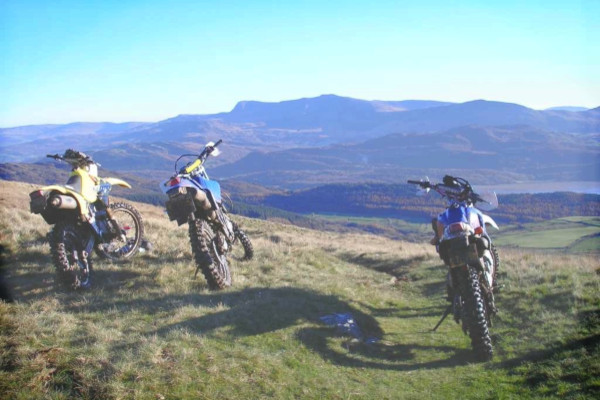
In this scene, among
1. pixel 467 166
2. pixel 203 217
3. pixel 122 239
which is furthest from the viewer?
pixel 467 166

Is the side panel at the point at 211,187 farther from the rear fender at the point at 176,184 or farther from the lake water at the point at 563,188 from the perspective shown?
the lake water at the point at 563,188

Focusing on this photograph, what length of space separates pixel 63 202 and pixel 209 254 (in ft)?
9.14

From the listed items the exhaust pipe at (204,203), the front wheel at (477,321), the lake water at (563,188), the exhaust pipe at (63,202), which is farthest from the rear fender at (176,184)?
the lake water at (563,188)

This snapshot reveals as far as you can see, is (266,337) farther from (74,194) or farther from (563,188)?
(563,188)

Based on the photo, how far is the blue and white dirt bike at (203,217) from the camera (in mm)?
8945

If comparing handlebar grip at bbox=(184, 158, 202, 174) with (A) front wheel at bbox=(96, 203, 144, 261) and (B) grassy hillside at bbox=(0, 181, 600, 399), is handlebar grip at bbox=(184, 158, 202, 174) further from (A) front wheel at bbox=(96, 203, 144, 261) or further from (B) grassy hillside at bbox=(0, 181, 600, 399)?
(B) grassy hillside at bbox=(0, 181, 600, 399)

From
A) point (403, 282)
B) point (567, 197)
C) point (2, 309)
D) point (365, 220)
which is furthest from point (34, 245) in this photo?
point (567, 197)

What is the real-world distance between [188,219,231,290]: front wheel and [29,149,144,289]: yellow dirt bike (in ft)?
6.65

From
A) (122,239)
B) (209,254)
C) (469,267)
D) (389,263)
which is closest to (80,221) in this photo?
(122,239)

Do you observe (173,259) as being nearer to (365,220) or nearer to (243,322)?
(243,322)

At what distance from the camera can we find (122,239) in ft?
33.7

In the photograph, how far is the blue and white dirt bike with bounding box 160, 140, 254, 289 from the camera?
29.3 feet

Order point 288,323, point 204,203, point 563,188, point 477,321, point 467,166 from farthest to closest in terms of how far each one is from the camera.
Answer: point 467,166
point 563,188
point 204,203
point 288,323
point 477,321

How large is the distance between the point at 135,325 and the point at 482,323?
5295 millimetres
